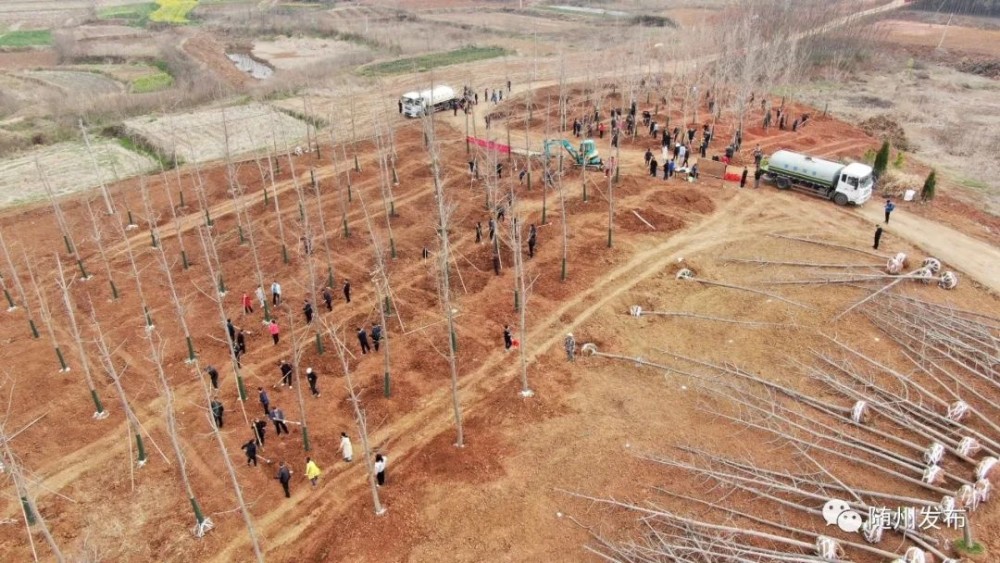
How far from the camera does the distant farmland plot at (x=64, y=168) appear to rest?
36.7m

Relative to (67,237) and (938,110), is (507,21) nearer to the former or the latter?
(938,110)

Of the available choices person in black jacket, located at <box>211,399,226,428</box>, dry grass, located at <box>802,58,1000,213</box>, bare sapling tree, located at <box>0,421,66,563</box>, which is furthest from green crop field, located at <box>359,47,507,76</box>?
bare sapling tree, located at <box>0,421,66,563</box>

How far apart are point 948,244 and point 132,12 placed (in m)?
104

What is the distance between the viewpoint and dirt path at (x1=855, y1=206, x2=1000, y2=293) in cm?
2564

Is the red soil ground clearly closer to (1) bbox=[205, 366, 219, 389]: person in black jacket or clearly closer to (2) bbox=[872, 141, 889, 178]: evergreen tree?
(1) bbox=[205, 366, 219, 389]: person in black jacket

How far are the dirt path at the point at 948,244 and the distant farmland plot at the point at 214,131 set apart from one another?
3350cm

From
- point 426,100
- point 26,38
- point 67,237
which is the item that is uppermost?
point 26,38

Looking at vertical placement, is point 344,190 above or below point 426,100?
below

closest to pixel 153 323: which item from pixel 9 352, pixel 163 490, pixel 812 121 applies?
pixel 9 352

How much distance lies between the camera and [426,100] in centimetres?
4712

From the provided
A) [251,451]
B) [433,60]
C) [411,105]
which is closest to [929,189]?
[251,451]

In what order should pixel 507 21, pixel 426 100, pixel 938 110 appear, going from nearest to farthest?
pixel 426 100 < pixel 938 110 < pixel 507 21

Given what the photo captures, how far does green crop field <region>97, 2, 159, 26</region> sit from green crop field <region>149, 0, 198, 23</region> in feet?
3.23

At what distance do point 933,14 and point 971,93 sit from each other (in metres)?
32.1
